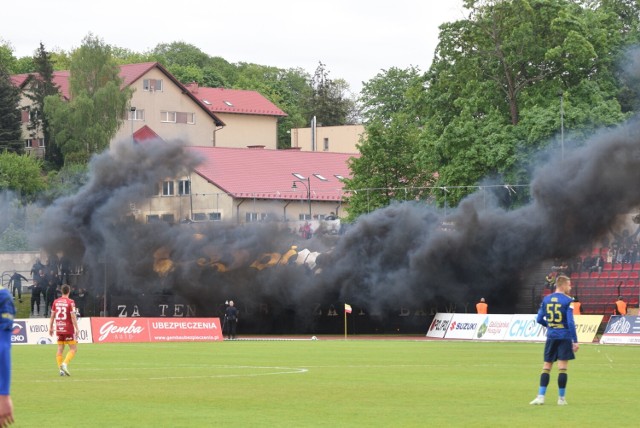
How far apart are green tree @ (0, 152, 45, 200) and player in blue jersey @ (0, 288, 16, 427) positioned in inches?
3329

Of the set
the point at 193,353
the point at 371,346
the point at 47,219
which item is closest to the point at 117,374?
the point at 193,353

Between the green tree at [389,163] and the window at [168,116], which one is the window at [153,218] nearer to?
the green tree at [389,163]

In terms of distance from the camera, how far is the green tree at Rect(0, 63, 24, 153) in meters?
103

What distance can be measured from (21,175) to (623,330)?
59711mm

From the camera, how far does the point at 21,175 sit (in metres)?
95.3

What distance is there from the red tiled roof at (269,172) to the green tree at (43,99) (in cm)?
2484

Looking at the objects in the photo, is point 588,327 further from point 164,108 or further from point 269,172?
point 164,108

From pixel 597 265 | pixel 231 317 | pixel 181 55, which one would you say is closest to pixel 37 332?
pixel 231 317

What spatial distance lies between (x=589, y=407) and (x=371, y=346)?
27.7 meters

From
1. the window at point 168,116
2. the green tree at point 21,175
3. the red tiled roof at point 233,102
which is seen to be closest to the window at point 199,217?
the green tree at point 21,175

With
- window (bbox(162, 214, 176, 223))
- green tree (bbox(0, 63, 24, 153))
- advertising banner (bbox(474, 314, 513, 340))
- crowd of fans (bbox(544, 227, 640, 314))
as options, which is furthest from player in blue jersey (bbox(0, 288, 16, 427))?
green tree (bbox(0, 63, 24, 153))

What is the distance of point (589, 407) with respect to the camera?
796 inches

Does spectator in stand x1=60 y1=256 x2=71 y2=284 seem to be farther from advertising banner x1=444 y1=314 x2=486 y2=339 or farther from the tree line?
advertising banner x1=444 y1=314 x2=486 y2=339

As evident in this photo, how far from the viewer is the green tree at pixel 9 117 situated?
102750mm
